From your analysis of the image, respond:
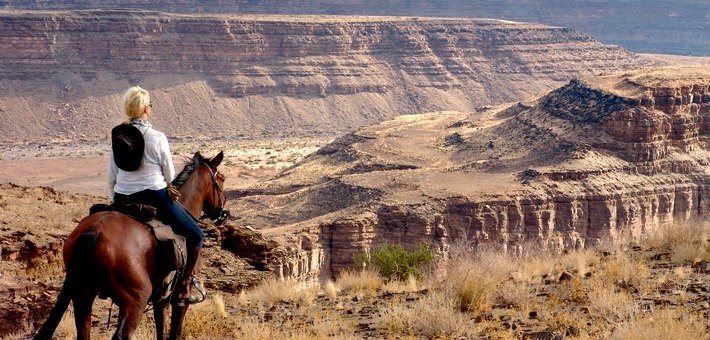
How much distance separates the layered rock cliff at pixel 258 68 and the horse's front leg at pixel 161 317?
90334 millimetres

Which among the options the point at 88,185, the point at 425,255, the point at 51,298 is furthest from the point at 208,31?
the point at 51,298

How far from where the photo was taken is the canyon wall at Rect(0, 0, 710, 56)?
159750mm

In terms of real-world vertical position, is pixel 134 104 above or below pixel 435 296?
above

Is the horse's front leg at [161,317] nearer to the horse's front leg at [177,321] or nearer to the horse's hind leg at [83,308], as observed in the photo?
the horse's front leg at [177,321]

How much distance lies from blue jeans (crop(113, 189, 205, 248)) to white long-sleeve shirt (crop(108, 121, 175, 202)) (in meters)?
0.06

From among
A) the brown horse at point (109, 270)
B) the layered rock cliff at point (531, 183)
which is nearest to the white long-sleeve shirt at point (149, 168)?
the brown horse at point (109, 270)

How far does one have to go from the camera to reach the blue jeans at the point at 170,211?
37.1 feet

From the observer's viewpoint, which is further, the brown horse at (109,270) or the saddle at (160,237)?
the saddle at (160,237)

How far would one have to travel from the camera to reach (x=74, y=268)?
10391 millimetres

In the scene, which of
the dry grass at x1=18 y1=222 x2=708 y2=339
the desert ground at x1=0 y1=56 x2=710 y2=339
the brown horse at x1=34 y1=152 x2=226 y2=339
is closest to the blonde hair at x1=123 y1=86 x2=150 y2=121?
the brown horse at x1=34 y1=152 x2=226 y2=339

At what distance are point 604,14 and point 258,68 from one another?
9006 centimetres

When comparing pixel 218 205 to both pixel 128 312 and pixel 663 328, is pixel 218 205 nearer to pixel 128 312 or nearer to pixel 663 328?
pixel 128 312

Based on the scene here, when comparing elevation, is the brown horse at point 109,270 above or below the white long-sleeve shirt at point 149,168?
below

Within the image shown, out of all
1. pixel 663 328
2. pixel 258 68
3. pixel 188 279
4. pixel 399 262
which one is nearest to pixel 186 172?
pixel 188 279
